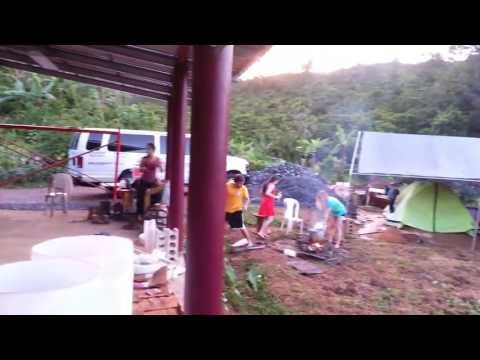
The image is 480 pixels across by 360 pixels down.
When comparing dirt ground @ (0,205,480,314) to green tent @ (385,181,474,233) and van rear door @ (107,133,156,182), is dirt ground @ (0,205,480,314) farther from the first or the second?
van rear door @ (107,133,156,182)

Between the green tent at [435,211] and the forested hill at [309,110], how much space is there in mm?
2941

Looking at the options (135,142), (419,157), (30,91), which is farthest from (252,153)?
(30,91)

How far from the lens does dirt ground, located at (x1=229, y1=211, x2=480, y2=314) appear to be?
19.2 ft

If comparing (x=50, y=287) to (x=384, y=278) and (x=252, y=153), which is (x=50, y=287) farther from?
(x=252, y=153)

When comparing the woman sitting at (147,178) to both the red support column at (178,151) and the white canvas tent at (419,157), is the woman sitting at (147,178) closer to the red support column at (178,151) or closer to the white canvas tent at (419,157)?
the red support column at (178,151)

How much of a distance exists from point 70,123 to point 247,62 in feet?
32.7

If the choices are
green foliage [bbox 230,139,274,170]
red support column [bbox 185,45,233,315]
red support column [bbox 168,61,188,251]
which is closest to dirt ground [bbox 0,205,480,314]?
red support column [bbox 168,61,188,251]

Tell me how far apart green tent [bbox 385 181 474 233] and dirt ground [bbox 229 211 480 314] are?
28cm

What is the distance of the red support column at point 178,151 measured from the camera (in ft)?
17.4

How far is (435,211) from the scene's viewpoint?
28.1 ft

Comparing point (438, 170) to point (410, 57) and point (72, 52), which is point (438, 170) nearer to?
point (72, 52)

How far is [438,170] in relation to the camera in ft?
26.7
